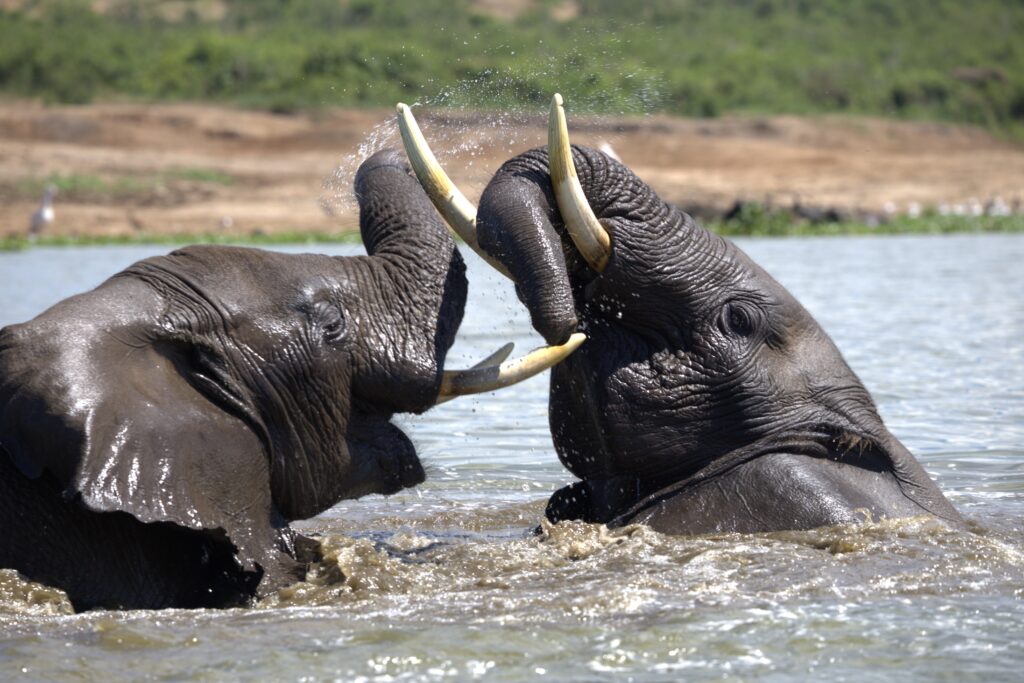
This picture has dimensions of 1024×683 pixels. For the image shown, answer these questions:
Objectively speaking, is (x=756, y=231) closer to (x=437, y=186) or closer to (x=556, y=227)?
(x=556, y=227)

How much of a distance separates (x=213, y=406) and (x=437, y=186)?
48.3 inches

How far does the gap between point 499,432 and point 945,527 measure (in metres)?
4.19

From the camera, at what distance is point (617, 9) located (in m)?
45.0

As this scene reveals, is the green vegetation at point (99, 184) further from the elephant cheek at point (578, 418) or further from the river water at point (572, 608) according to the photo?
the elephant cheek at point (578, 418)

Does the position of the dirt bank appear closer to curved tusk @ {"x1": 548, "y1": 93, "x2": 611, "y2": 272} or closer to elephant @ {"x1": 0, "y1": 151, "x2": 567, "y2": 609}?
curved tusk @ {"x1": 548, "y1": 93, "x2": 611, "y2": 272}

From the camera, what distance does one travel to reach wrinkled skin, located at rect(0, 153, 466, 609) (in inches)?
191

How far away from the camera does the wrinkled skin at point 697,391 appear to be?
612 centimetres

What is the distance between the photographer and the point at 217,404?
207 inches

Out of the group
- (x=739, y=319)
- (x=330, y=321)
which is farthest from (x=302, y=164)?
(x=330, y=321)

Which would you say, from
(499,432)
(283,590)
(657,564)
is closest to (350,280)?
(283,590)

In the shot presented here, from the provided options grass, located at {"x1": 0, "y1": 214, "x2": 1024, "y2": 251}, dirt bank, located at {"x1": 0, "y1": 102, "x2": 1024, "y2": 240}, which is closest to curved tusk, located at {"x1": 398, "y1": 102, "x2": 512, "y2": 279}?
grass, located at {"x1": 0, "y1": 214, "x2": 1024, "y2": 251}

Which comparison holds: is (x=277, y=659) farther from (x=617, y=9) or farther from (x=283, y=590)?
(x=617, y=9)

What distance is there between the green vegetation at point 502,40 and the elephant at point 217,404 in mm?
25208

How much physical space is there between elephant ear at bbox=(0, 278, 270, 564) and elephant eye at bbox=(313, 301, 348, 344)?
391mm
